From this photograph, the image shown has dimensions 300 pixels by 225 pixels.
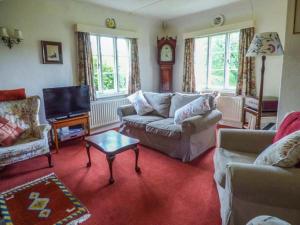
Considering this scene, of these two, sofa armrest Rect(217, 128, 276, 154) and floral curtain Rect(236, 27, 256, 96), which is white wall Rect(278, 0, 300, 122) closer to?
sofa armrest Rect(217, 128, 276, 154)

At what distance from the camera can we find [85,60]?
3773 millimetres

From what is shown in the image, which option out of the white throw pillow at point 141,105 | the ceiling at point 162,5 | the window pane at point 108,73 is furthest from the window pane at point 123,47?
the white throw pillow at point 141,105

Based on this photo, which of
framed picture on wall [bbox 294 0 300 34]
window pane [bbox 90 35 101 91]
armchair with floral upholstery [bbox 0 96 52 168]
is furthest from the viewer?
window pane [bbox 90 35 101 91]

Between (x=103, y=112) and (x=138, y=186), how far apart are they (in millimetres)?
2261

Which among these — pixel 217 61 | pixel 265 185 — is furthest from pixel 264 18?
pixel 265 185

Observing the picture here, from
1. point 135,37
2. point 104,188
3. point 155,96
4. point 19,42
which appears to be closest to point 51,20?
point 19,42

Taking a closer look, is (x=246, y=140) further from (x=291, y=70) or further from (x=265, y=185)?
(x=291, y=70)

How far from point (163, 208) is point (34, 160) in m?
2.10

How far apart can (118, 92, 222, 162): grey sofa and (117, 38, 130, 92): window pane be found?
98 cm

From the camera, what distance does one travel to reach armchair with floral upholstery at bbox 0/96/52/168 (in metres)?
2.40

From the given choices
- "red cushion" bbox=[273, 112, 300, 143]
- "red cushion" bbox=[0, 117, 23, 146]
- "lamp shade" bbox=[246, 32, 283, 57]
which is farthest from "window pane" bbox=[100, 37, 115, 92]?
"red cushion" bbox=[273, 112, 300, 143]

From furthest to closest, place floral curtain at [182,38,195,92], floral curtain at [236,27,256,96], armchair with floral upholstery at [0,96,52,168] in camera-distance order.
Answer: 1. floral curtain at [182,38,195,92]
2. floral curtain at [236,27,256,96]
3. armchair with floral upholstery at [0,96,52,168]

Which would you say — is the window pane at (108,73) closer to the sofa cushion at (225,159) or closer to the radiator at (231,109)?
the radiator at (231,109)

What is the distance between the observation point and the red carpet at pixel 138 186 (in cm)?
179
